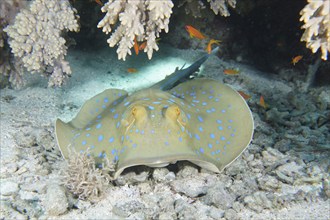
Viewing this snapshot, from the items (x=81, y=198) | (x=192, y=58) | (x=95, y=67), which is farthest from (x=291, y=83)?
(x=81, y=198)

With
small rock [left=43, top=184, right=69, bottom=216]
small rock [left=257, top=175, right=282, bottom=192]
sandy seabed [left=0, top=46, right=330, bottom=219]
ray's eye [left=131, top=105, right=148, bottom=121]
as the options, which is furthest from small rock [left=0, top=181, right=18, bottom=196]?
small rock [left=257, top=175, right=282, bottom=192]

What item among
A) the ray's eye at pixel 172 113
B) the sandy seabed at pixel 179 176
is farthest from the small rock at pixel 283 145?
the ray's eye at pixel 172 113

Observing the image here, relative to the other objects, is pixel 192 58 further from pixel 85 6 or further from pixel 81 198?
pixel 81 198

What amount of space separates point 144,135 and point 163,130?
8.3 inches

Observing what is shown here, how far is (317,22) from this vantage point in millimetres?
2824

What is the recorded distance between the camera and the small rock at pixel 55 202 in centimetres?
267

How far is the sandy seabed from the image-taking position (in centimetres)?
288

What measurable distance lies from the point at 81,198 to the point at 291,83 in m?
5.90

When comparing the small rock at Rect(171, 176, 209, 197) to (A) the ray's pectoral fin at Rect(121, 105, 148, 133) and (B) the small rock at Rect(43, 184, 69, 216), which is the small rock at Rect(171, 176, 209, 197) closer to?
(A) the ray's pectoral fin at Rect(121, 105, 148, 133)

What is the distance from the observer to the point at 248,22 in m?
7.43

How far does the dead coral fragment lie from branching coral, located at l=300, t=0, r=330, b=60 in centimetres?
250

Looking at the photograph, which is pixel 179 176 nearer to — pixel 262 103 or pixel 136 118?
pixel 136 118

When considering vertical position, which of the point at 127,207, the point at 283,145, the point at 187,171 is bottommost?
the point at 283,145

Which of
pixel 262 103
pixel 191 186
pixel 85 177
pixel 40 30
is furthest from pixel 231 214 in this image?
pixel 40 30
